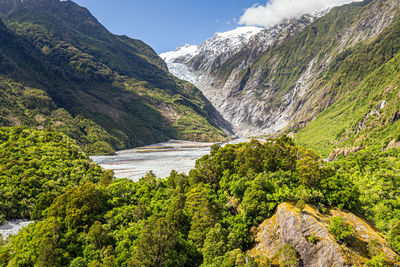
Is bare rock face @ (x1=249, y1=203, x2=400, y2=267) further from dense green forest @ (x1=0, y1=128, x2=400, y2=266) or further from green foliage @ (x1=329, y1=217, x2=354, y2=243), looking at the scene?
dense green forest @ (x1=0, y1=128, x2=400, y2=266)

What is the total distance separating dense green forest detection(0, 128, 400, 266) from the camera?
1191 inches

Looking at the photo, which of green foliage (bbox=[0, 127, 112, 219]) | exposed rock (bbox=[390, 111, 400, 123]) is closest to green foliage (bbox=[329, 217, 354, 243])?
green foliage (bbox=[0, 127, 112, 219])

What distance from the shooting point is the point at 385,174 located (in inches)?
2557

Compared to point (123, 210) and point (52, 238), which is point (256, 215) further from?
point (52, 238)

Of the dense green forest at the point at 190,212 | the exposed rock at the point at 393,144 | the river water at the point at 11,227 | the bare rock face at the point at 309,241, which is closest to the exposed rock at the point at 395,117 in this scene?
the exposed rock at the point at 393,144

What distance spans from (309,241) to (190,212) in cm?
1963

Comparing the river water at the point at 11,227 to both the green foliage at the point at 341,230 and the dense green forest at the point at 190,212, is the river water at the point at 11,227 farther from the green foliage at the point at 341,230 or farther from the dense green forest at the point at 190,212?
the green foliage at the point at 341,230

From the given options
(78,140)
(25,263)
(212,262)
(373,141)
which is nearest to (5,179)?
(25,263)

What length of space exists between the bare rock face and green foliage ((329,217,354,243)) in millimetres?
527

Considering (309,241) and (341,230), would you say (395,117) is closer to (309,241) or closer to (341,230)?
(341,230)

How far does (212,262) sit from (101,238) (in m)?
17.5

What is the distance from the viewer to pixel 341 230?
23984 mm

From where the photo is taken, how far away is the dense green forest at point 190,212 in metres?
30.2

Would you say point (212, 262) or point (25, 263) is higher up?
point (212, 262)
